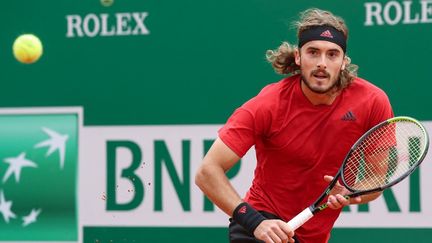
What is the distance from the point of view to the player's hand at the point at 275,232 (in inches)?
125

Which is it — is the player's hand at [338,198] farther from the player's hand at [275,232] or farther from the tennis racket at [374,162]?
the player's hand at [275,232]

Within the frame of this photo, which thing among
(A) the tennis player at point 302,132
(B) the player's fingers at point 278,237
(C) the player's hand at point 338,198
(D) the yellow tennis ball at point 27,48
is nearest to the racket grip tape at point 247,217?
(A) the tennis player at point 302,132

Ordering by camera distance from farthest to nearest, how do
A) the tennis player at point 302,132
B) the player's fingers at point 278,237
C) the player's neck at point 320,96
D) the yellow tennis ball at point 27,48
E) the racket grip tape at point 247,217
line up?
1. the yellow tennis ball at point 27,48
2. the player's neck at point 320,96
3. the tennis player at point 302,132
4. the racket grip tape at point 247,217
5. the player's fingers at point 278,237

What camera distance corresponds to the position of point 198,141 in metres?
4.91

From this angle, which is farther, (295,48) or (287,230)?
(295,48)

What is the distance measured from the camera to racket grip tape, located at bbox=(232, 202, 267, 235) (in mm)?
3293

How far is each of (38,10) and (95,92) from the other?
557 millimetres

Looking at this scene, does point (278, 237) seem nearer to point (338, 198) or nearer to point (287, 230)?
point (287, 230)

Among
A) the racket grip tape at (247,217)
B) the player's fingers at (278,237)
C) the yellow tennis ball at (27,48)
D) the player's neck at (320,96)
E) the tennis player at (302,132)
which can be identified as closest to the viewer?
the player's fingers at (278,237)

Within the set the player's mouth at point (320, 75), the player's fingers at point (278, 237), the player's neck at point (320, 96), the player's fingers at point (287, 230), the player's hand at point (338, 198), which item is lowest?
the player's fingers at point (278, 237)

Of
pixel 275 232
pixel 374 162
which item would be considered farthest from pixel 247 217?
pixel 374 162

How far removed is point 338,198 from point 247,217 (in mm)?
330

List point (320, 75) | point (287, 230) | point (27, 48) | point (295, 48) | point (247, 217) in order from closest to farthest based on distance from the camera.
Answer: point (287, 230) → point (247, 217) → point (320, 75) → point (295, 48) → point (27, 48)

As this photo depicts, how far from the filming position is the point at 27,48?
5.04 metres
